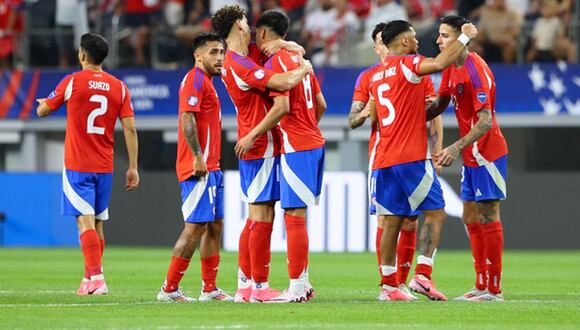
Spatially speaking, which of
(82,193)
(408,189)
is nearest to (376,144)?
(408,189)

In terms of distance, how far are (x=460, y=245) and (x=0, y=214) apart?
8.41 metres

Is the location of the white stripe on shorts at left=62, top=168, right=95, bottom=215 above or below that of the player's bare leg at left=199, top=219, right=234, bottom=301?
above

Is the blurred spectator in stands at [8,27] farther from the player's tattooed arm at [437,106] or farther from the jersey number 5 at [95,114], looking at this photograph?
the player's tattooed arm at [437,106]

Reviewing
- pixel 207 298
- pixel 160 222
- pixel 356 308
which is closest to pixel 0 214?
pixel 160 222

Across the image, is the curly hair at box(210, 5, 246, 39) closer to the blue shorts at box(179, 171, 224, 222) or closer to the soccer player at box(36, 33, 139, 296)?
the blue shorts at box(179, 171, 224, 222)

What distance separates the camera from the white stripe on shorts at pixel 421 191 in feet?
36.2

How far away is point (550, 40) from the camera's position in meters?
23.7

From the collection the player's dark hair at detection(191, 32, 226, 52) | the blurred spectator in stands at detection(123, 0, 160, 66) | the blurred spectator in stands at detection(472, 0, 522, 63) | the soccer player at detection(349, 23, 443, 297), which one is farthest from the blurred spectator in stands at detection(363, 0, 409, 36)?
the player's dark hair at detection(191, 32, 226, 52)

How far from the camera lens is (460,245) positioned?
22.7 metres

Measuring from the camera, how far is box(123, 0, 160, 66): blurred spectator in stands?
25703 millimetres

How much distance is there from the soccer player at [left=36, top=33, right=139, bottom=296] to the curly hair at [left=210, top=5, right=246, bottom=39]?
166 cm

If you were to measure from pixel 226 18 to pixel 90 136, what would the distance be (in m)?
2.08

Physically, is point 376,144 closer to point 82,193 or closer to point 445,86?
point 445,86

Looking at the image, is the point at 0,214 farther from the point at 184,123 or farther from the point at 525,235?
the point at 184,123
